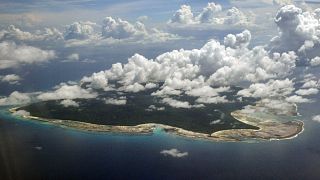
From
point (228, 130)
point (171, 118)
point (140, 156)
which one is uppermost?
point (171, 118)

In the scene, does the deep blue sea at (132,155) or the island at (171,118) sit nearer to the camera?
the deep blue sea at (132,155)

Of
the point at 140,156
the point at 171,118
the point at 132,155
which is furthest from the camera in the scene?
the point at 171,118

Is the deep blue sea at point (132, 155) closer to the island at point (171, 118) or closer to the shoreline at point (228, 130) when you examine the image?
the shoreline at point (228, 130)

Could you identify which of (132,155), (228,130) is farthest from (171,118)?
(132,155)

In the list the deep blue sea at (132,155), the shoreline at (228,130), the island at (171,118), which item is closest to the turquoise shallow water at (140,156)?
the deep blue sea at (132,155)

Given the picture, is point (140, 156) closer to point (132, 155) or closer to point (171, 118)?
point (132, 155)
